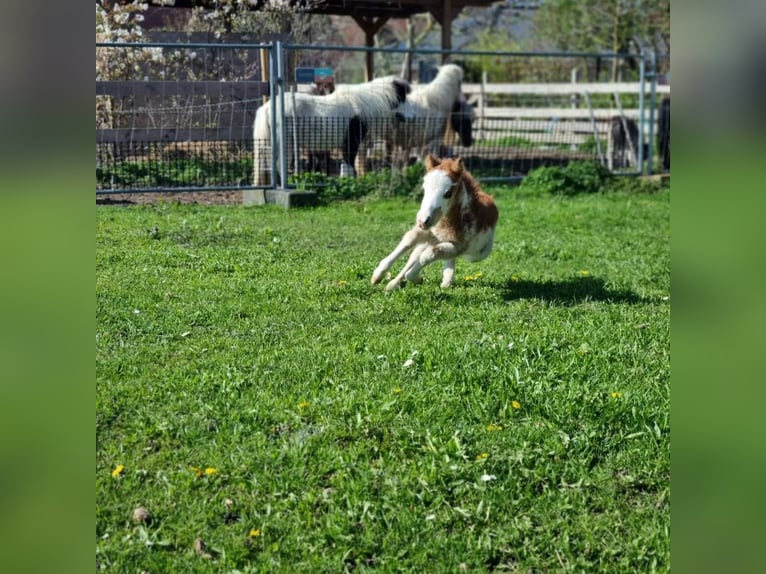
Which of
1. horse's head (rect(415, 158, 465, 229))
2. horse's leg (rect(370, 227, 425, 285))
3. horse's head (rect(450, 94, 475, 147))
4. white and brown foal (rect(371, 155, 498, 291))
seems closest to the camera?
horse's head (rect(415, 158, 465, 229))

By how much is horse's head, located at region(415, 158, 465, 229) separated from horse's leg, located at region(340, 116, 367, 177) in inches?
299

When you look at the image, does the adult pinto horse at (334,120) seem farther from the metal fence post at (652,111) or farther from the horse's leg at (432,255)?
the horse's leg at (432,255)

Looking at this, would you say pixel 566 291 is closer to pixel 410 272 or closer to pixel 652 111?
pixel 410 272

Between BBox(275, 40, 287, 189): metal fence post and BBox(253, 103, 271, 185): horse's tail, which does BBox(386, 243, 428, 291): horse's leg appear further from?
BBox(253, 103, 271, 185): horse's tail

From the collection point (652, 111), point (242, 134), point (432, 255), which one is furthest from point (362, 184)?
point (432, 255)

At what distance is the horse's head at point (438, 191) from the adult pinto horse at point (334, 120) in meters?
6.38

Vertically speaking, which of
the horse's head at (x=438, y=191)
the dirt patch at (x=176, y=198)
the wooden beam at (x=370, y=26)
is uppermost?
the wooden beam at (x=370, y=26)

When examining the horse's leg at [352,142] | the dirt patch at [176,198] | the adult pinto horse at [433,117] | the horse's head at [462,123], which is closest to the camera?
the dirt patch at [176,198]

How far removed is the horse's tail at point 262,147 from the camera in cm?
1302

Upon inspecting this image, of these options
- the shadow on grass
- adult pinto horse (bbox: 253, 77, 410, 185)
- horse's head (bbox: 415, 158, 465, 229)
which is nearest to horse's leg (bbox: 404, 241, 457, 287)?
horse's head (bbox: 415, 158, 465, 229)

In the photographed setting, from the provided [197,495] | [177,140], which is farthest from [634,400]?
[177,140]

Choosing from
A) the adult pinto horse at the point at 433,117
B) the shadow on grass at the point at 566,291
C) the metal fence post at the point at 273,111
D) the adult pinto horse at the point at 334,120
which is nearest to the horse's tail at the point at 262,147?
the adult pinto horse at the point at 334,120

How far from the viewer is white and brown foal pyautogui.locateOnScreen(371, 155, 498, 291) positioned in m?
6.70
